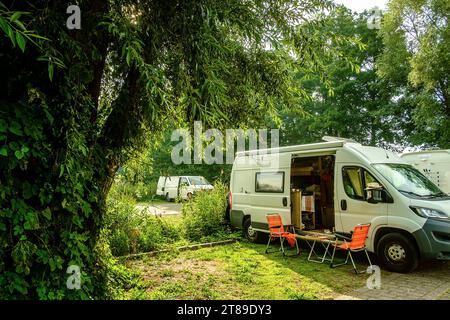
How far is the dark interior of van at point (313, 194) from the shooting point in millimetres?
9507

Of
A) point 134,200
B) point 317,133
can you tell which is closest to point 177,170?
point 317,133

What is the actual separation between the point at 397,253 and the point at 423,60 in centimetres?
1424

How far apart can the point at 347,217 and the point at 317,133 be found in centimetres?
2154

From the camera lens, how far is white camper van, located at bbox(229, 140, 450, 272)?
21.3 feet

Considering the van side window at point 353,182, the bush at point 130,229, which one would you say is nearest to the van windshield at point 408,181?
the van side window at point 353,182

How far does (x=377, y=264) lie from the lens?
7.28 m

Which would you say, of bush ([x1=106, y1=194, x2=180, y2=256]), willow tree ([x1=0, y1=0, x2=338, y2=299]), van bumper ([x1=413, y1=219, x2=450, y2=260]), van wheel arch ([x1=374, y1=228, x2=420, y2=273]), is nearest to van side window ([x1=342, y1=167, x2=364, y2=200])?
van wheel arch ([x1=374, y1=228, x2=420, y2=273])

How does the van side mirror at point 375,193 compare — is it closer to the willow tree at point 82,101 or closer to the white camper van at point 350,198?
the white camper van at point 350,198

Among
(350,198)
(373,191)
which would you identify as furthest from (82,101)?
(350,198)

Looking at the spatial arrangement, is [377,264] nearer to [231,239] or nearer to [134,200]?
[231,239]

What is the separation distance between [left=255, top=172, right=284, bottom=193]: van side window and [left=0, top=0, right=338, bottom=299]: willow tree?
209 inches

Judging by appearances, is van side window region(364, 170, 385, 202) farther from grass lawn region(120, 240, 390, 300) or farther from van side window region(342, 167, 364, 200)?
grass lawn region(120, 240, 390, 300)
